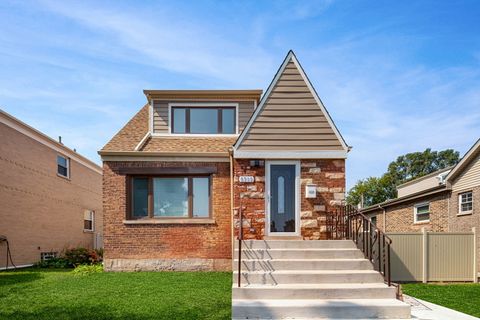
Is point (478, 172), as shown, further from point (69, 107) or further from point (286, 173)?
point (69, 107)

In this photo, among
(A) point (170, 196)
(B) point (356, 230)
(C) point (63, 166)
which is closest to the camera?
(B) point (356, 230)

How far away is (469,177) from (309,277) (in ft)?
30.0

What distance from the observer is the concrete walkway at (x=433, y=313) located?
6203 mm

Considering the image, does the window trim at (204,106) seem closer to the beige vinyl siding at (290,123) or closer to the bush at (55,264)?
the beige vinyl siding at (290,123)

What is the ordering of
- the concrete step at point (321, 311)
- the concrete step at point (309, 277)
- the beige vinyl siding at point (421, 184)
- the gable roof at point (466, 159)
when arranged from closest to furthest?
the concrete step at point (321, 311)
the concrete step at point (309, 277)
the gable roof at point (466, 159)
the beige vinyl siding at point (421, 184)

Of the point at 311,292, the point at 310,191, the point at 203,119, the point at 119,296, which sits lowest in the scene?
the point at 119,296

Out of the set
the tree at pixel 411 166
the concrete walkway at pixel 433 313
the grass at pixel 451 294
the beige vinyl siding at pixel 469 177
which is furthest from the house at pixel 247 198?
the tree at pixel 411 166

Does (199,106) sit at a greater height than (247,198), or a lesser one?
greater

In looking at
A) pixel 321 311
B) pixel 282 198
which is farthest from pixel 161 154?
pixel 321 311

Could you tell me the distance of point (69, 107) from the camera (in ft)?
42.7

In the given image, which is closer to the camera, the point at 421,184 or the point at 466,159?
the point at 466,159

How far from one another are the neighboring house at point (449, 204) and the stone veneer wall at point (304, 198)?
18.5 feet

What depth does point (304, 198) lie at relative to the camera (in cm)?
953

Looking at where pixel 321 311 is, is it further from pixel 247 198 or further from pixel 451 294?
pixel 451 294
